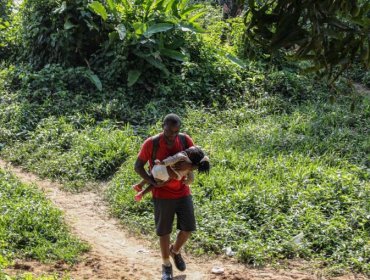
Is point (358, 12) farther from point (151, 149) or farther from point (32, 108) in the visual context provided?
point (32, 108)

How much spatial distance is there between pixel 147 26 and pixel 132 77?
3.17 feet

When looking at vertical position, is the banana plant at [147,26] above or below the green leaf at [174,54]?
above

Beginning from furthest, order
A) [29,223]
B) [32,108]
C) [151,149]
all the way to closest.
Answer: [32,108]
[29,223]
[151,149]

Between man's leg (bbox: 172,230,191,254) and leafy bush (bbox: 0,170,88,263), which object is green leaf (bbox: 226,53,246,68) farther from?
man's leg (bbox: 172,230,191,254)

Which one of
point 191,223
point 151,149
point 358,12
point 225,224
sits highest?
point 358,12

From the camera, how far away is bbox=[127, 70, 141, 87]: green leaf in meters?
9.99

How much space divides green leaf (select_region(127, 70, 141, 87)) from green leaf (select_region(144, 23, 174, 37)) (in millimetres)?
651

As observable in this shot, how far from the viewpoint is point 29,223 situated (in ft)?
20.7

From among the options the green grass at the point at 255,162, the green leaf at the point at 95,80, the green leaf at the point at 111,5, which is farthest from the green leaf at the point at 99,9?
the green grass at the point at 255,162

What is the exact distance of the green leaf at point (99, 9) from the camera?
33.1 feet

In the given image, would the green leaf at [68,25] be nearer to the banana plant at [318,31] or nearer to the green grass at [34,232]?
the green grass at [34,232]

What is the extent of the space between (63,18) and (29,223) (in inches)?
207

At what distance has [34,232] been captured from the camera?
619cm

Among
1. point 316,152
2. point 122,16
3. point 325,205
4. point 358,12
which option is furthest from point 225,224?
point 122,16
